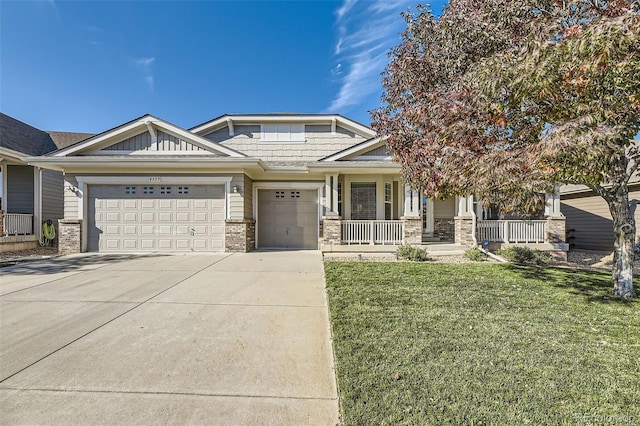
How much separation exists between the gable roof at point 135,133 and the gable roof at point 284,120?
321 cm

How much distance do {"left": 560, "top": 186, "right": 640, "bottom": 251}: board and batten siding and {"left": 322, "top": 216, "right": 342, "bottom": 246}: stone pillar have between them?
36.4 feet

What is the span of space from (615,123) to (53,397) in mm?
6936

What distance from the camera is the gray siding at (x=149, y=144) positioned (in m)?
10.6

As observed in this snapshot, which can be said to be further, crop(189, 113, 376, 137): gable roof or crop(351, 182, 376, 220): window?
crop(189, 113, 376, 137): gable roof

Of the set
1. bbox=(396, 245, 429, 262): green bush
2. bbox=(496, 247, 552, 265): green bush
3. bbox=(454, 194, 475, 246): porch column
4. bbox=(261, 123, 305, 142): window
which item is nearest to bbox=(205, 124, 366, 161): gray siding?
bbox=(261, 123, 305, 142): window

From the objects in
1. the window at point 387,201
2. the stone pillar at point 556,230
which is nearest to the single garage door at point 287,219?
the window at point 387,201

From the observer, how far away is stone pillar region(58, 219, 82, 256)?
33.6 ft

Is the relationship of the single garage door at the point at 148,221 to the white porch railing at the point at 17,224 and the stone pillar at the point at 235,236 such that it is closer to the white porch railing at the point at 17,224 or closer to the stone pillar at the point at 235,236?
the stone pillar at the point at 235,236

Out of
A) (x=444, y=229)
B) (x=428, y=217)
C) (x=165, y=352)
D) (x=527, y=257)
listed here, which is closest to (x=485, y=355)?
(x=165, y=352)

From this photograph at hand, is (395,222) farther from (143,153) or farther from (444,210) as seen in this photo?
(143,153)

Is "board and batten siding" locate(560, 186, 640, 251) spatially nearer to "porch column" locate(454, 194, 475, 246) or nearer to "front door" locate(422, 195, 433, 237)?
"porch column" locate(454, 194, 475, 246)

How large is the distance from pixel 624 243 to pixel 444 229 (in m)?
7.52

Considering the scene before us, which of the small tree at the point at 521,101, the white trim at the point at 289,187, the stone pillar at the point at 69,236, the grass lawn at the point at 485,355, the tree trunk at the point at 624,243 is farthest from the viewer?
the white trim at the point at 289,187

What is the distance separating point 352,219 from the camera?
12.1 m
